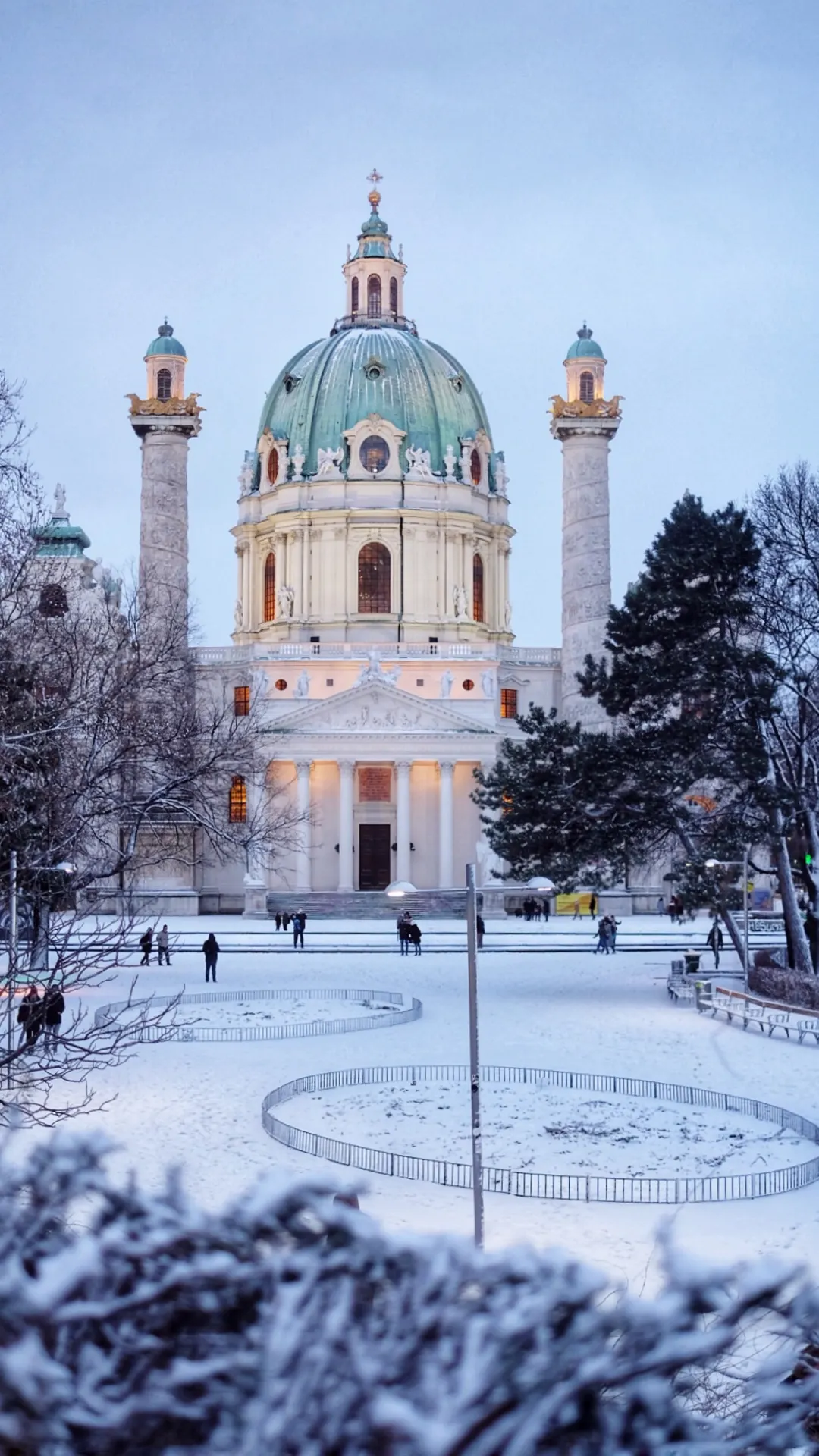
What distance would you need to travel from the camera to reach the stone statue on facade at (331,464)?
81000 mm

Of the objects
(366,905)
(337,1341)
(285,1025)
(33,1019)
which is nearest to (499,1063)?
(285,1025)

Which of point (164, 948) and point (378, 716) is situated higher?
point (378, 716)

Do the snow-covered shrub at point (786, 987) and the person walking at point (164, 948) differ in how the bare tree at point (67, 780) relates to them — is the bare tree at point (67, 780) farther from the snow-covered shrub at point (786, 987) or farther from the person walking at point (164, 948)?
the snow-covered shrub at point (786, 987)

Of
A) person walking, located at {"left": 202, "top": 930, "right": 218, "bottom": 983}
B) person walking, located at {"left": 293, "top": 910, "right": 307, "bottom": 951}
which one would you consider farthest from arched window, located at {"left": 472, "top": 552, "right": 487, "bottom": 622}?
person walking, located at {"left": 202, "top": 930, "right": 218, "bottom": 983}

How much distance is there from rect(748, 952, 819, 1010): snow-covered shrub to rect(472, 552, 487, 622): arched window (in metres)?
50.4

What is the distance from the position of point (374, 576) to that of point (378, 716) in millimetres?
13378

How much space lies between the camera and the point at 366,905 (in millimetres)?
65812

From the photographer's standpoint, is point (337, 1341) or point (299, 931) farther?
point (299, 931)

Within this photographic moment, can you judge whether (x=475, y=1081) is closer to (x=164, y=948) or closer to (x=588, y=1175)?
(x=588, y=1175)

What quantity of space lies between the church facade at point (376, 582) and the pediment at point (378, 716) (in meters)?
0.10

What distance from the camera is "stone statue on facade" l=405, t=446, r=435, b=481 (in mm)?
81438

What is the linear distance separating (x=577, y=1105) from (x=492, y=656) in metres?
53.8

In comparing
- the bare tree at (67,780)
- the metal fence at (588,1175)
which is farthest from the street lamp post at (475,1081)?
the bare tree at (67,780)

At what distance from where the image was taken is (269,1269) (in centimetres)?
278
